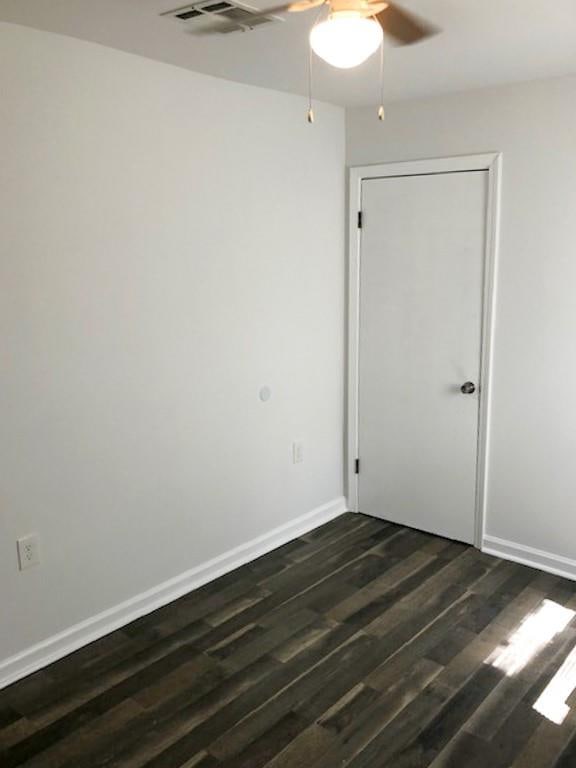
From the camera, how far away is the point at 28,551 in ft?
8.86

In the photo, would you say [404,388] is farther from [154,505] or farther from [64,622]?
[64,622]

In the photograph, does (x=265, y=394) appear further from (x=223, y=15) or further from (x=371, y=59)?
(x=223, y=15)

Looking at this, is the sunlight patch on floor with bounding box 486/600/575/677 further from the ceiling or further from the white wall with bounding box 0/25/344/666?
the ceiling

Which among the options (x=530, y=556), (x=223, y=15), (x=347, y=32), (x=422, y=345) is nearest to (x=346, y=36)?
(x=347, y=32)

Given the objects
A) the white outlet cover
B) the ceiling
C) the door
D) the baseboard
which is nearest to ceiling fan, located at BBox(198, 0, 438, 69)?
the ceiling

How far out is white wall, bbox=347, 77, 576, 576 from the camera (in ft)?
10.8

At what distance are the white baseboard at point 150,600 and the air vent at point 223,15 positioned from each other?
235 cm

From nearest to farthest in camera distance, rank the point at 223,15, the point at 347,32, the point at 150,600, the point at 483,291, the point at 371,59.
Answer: the point at 347,32 < the point at 223,15 < the point at 371,59 < the point at 150,600 < the point at 483,291

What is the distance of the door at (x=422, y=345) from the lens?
3.65 meters

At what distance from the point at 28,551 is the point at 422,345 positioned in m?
2.27

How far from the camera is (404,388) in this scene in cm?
397

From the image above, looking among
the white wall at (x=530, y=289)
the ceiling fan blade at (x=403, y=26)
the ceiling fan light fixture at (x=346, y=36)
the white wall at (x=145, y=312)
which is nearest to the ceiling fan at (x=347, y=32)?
the ceiling fan light fixture at (x=346, y=36)

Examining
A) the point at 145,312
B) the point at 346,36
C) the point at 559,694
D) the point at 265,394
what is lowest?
the point at 559,694

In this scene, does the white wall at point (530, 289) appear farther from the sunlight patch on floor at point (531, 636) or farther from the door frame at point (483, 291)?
the sunlight patch on floor at point (531, 636)
